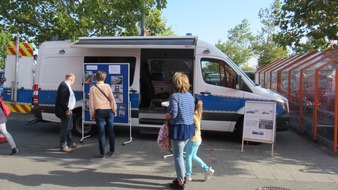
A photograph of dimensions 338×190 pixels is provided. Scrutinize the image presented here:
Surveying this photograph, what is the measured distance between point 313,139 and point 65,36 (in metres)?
9.18

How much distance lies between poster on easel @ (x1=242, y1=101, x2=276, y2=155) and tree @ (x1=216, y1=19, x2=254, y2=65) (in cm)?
4546

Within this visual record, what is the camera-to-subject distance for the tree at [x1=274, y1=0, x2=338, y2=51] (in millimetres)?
11547

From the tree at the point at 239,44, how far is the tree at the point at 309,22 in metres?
38.5

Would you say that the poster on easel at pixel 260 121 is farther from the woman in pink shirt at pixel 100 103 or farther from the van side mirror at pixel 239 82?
the woman in pink shirt at pixel 100 103

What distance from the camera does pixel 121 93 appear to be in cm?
823

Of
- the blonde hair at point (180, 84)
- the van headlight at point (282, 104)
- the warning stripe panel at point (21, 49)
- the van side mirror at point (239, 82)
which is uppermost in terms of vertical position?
the warning stripe panel at point (21, 49)

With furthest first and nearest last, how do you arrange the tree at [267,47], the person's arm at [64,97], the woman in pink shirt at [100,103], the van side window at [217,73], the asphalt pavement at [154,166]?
1. the tree at [267,47]
2. the van side window at [217,73]
3. the person's arm at [64,97]
4. the woman in pink shirt at [100,103]
5. the asphalt pavement at [154,166]

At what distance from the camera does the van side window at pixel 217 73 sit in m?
8.35

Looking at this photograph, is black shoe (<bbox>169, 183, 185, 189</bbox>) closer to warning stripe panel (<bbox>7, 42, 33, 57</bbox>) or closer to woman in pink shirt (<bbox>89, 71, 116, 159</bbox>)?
woman in pink shirt (<bbox>89, 71, 116, 159</bbox>)

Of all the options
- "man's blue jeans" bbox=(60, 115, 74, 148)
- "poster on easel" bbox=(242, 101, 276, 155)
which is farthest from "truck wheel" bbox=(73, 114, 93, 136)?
"poster on easel" bbox=(242, 101, 276, 155)

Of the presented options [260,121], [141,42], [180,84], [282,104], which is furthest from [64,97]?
[282,104]

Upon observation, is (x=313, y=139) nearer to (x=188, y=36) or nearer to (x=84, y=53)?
(x=188, y=36)

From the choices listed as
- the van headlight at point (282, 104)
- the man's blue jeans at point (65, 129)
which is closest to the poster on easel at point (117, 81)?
the man's blue jeans at point (65, 129)

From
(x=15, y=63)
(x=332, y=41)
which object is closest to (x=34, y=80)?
(x=15, y=63)
